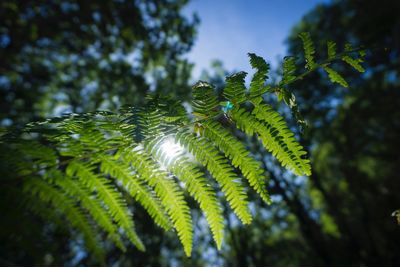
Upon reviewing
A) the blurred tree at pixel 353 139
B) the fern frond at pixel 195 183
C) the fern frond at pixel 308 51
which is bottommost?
the fern frond at pixel 195 183

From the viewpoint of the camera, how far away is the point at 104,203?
122cm

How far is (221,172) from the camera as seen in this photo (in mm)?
1229

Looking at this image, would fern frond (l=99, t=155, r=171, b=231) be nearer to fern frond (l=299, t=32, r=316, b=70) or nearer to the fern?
the fern

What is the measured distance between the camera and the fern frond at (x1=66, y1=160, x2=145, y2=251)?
3.87 ft

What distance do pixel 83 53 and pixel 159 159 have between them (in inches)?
359

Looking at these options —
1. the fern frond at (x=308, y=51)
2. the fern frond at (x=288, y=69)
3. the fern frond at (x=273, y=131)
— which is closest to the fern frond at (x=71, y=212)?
the fern frond at (x=273, y=131)

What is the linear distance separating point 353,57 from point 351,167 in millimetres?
18378

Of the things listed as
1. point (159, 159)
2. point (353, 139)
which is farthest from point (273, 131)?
point (353, 139)

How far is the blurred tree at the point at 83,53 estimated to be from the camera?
770 centimetres

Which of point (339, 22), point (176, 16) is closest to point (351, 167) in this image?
point (339, 22)

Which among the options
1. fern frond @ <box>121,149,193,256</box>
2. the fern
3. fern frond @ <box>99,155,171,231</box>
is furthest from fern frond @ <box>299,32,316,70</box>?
fern frond @ <box>99,155,171,231</box>

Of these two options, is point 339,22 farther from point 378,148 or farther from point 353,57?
point 353,57

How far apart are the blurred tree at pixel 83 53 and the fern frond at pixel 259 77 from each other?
655 centimetres

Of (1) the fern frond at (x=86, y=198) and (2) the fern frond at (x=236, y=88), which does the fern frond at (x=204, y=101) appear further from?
(1) the fern frond at (x=86, y=198)
